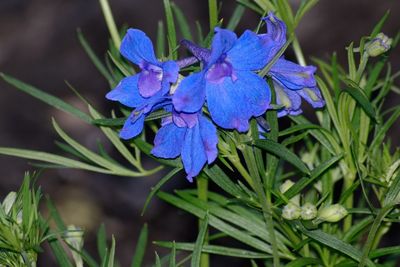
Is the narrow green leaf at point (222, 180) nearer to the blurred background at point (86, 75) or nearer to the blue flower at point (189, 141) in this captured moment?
the blue flower at point (189, 141)

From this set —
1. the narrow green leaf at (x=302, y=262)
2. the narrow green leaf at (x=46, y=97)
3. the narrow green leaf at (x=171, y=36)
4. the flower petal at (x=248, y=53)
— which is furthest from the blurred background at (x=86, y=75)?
the flower petal at (x=248, y=53)

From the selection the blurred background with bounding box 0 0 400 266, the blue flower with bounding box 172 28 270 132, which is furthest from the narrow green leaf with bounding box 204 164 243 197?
the blurred background with bounding box 0 0 400 266

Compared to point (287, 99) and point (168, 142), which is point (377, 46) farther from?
point (168, 142)

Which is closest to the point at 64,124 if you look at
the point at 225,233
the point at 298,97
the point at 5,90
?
the point at 5,90

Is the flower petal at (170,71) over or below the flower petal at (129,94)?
over

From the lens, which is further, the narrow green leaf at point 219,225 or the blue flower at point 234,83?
the narrow green leaf at point 219,225

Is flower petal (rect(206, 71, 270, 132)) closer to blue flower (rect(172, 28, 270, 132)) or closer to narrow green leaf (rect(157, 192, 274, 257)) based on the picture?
A: blue flower (rect(172, 28, 270, 132))

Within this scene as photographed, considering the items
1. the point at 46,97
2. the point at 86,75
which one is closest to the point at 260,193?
the point at 46,97
